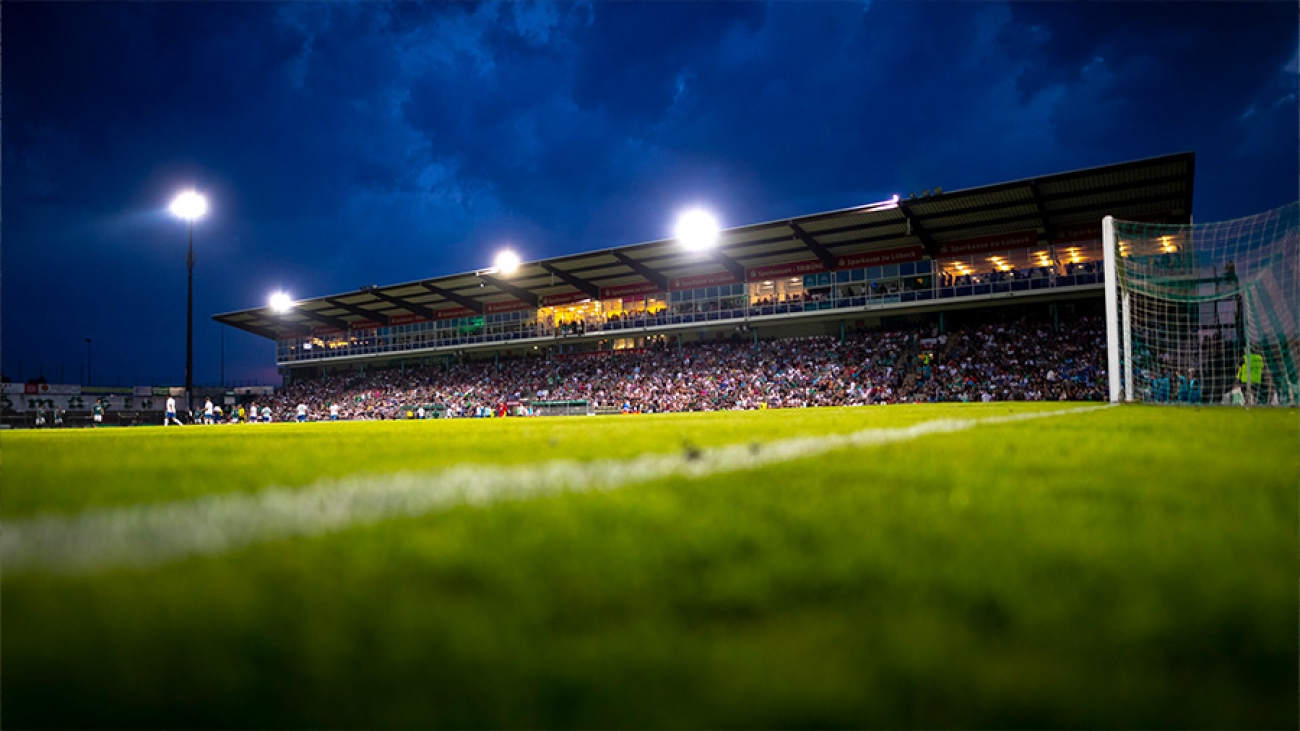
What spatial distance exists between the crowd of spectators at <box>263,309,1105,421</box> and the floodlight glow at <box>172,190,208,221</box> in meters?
16.3

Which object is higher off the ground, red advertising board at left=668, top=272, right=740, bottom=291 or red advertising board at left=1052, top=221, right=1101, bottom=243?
red advertising board at left=1052, top=221, right=1101, bottom=243

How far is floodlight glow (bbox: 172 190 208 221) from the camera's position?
25.5 meters

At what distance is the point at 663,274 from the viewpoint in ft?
127

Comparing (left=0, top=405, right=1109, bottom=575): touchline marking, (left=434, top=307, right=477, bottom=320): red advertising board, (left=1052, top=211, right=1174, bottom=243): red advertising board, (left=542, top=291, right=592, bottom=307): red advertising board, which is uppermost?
(left=1052, top=211, right=1174, bottom=243): red advertising board

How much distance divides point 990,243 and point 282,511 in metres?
35.4

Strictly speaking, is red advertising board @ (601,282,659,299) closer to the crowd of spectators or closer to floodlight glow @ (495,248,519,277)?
the crowd of spectators

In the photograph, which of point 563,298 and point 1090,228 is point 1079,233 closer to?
point 1090,228

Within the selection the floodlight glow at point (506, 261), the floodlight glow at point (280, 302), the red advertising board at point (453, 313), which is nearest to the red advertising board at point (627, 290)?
the floodlight glow at point (506, 261)

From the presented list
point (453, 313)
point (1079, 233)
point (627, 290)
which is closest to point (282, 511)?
point (1079, 233)

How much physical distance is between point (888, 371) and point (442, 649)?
3151cm

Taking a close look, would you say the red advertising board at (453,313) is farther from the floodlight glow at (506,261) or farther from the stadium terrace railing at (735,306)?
the floodlight glow at (506,261)

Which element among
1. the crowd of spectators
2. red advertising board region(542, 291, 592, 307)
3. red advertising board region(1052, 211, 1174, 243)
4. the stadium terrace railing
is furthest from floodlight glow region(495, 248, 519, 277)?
red advertising board region(1052, 211, 1174, 243)

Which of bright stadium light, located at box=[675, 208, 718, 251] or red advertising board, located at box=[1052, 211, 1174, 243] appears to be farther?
bright stadium light, located at box=[675, 208, 718, 251]

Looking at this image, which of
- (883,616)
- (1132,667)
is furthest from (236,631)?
(1132,667)
